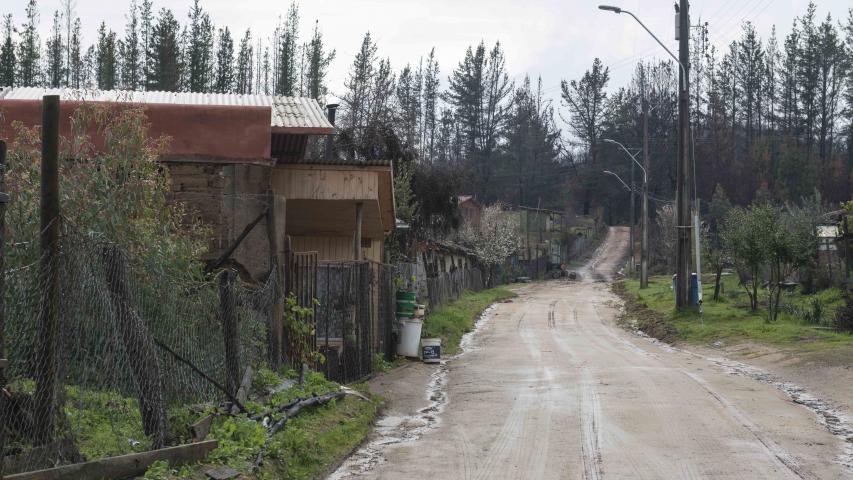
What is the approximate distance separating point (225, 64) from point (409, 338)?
42.7 metres

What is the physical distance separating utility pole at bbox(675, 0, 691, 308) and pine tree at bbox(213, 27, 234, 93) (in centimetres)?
3334

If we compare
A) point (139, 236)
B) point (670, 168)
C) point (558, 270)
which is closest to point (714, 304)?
point (139, 236)

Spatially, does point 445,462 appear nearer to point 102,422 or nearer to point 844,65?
point 102,422

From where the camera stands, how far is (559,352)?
21.6 m

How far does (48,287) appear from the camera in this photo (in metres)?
6.32

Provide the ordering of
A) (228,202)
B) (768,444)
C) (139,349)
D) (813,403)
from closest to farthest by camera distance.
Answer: (139,349)
(768,444)
(813,403)
(228,202)

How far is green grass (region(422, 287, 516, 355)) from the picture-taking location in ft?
79.8

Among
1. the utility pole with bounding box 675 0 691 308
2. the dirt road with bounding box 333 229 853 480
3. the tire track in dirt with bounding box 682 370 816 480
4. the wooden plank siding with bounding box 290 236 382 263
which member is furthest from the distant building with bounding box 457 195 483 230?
the tire track in dirt with bounding box 682 370 816 480

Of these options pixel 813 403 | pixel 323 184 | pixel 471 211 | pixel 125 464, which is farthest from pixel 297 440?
pixel 471 211

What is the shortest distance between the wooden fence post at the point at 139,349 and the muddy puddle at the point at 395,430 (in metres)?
1.88

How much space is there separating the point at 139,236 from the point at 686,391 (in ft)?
29.1

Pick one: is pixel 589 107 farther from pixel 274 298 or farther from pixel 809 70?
pixel 274 298

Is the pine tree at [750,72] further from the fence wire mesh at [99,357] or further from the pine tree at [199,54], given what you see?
the fence wire mesh at [99,357]

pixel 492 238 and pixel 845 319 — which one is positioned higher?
pixel 492 238
